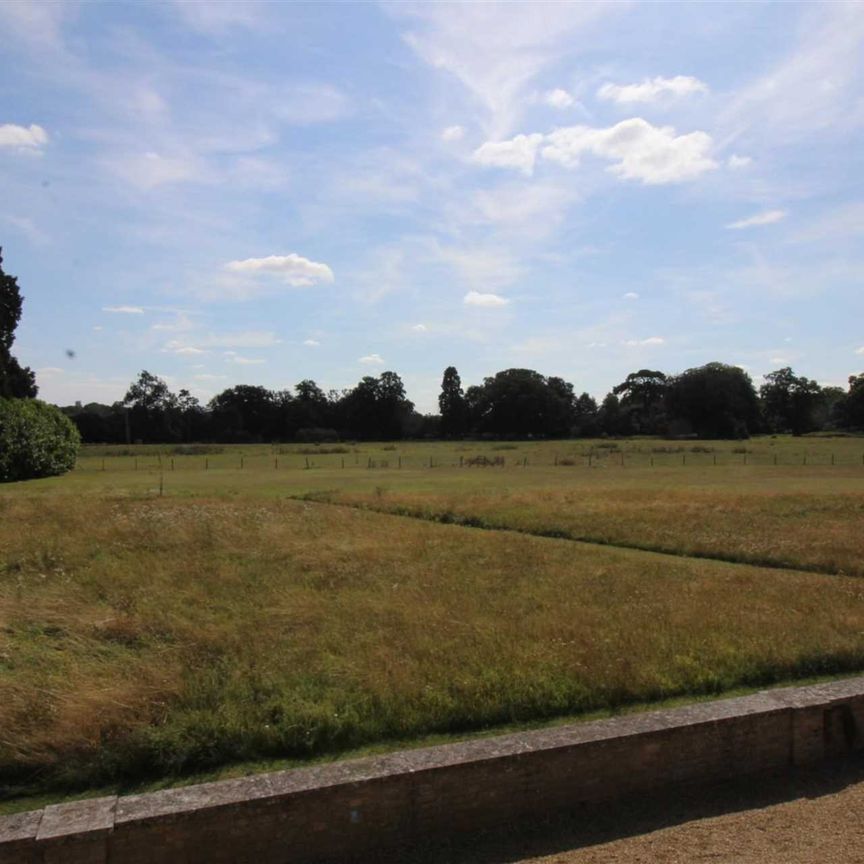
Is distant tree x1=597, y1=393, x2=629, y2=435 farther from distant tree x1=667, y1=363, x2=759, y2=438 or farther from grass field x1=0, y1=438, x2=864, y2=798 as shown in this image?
grass field x1=0, y1=438, x2=864, y2=798

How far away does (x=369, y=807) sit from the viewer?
4594 mm

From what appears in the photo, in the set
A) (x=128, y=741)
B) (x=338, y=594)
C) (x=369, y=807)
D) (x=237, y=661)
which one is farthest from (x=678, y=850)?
(x=338, y=594)

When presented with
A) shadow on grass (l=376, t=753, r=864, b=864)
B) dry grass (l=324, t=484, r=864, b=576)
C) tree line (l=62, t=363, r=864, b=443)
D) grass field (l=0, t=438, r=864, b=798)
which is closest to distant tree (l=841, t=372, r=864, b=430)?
tree line (l=62, t=363, r=864, b=443)

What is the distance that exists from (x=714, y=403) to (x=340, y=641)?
116 m

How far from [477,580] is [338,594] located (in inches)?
90.5

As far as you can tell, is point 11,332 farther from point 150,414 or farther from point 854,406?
point 854,406

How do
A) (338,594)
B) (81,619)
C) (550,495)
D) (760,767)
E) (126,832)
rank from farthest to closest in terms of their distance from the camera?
(550,495)
(338,594)
(81,619)
(760,767)
(126,832)

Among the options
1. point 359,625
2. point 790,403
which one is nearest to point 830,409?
point 790,403

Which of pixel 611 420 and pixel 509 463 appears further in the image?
A: pixel 611 420

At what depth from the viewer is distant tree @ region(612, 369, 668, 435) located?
138125 mm

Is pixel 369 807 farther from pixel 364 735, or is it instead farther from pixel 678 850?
pixel 678 850

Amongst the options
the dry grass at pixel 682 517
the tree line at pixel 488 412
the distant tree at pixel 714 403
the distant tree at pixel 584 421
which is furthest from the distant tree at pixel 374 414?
the dry grass at pixel 682 517

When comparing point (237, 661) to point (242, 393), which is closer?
point (237, 661)

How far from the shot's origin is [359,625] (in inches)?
355
